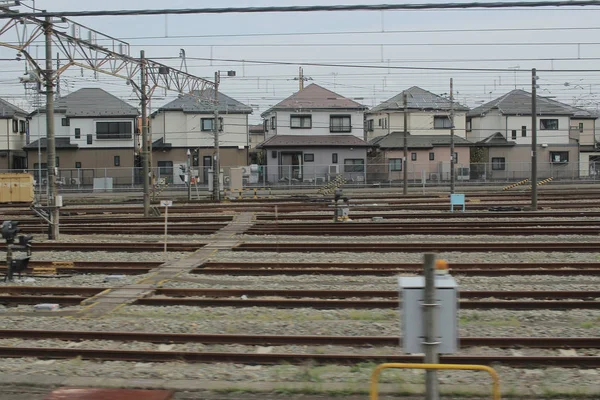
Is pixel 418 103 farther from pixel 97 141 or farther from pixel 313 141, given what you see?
pixel 97 141

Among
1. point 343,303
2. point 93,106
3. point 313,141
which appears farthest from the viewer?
point 93,106

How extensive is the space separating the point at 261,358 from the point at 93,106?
52669 mm

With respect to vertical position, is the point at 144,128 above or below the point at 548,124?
below

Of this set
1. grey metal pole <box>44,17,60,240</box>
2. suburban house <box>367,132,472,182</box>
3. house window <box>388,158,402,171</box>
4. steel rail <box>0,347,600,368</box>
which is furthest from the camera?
house window <box>388,158,402,171</box>

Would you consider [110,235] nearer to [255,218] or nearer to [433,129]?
[255,218]

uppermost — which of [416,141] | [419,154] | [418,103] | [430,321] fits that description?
[418,103]

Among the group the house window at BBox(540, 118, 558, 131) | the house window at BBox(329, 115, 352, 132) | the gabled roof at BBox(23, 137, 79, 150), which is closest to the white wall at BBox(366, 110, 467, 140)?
the house window at BBox(329, 115, 352, 132)

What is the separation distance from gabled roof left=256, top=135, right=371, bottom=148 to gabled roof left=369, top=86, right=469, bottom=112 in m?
5.73

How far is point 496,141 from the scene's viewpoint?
196 ft

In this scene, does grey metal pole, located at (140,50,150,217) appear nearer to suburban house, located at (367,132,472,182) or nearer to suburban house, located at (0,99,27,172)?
suburban house, located at (367,132,472,182)

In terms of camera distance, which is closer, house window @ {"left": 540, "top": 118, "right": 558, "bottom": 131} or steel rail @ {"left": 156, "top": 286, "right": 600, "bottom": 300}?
steel rail @ {"left": 156, "top": 286, "right": 600, "bottom": 300}

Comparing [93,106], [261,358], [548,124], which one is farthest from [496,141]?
[261,358]

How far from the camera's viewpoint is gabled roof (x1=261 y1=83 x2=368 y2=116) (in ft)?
181

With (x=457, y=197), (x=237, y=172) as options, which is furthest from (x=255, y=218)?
(x=237, y=172)
